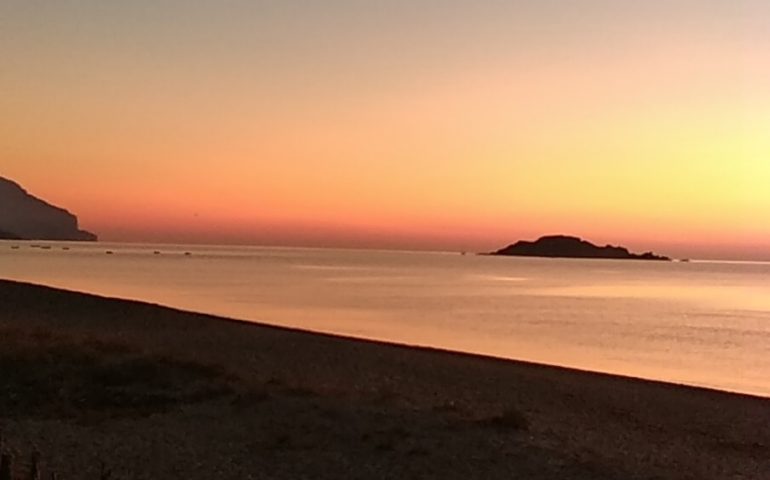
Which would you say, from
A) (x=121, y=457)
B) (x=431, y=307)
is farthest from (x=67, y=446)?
(x=431, y=307)

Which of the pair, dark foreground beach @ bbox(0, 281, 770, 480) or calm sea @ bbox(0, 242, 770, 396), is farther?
calm sea @ bbox(0, 242, 770, 396)

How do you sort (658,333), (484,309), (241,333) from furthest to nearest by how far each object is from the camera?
(484,309), (658,333), (241,333)

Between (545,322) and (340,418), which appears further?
(545,322)

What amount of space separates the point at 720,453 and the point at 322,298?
149 feet

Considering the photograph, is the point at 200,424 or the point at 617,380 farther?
the point at 617,380

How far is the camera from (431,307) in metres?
52.8

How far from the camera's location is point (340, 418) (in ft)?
41.3

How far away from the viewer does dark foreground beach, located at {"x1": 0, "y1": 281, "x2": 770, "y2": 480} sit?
10.3 m

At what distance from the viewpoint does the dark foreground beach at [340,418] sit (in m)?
10.3

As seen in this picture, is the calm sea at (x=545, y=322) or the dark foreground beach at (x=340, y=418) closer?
the dark foreground beach at (x=340, y=418)

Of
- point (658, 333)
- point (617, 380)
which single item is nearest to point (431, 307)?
point (658, 333)

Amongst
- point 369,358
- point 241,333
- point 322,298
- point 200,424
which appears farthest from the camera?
point 322,298

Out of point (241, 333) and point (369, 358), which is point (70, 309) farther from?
point (369, 358)

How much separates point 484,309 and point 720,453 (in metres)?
40.1
